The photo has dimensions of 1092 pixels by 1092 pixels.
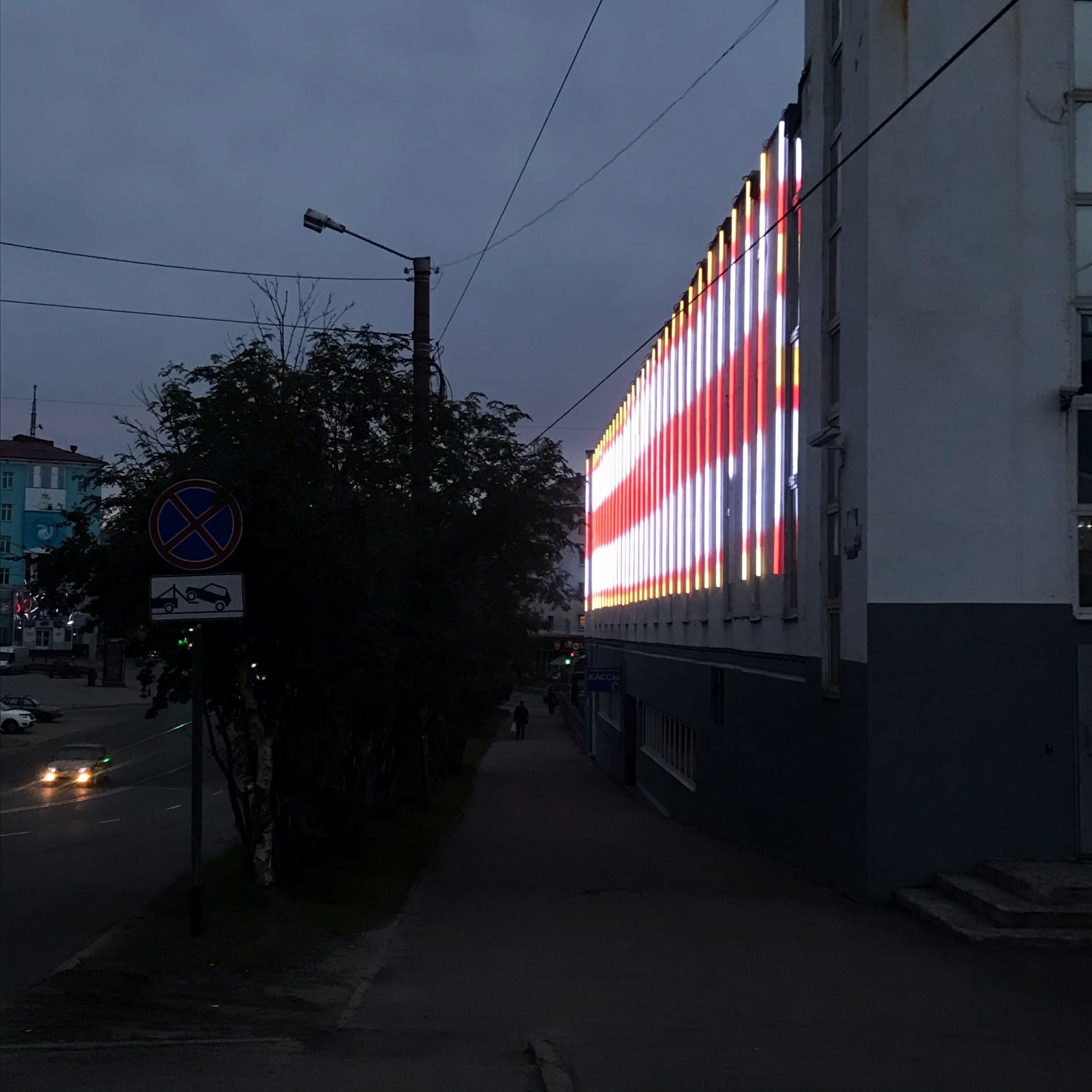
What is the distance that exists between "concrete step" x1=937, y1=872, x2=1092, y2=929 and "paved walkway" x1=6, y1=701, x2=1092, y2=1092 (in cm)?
41

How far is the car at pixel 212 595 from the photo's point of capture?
9.69 m

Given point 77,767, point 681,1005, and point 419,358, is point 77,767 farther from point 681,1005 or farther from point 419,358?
point 681,1005

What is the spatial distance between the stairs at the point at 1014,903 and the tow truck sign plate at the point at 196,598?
5970mm

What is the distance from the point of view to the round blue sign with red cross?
967 centimetres

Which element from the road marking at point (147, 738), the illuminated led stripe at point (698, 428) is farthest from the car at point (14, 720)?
the illuminated led stripe at point (698, 428)

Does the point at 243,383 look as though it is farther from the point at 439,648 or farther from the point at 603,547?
the point at 603,547

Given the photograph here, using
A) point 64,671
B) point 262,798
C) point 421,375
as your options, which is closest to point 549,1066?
point 262,798

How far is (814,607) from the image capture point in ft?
46.5

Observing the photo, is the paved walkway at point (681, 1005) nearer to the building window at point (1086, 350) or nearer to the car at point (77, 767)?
the building window at point (1086, 350)

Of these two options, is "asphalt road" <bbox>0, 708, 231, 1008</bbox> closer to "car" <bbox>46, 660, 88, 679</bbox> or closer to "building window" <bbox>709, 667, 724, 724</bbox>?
"building window" <bbox>709, 667, 724, 724</bbox>

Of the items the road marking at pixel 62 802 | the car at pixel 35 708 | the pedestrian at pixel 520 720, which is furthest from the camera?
the pedestrian at pixel 520 720

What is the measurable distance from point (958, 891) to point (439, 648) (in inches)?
247

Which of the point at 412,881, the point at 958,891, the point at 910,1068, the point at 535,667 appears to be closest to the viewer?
the point at 910,1068

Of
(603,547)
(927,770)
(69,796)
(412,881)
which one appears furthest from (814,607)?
(603,547)
